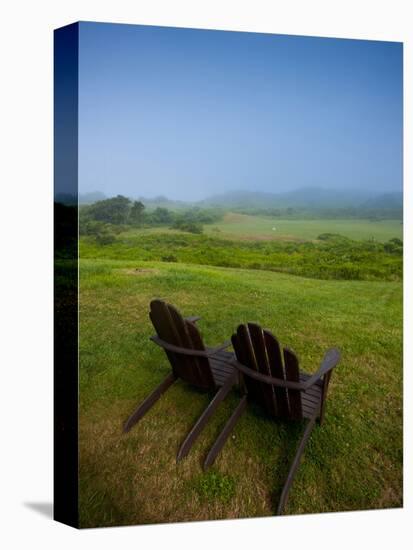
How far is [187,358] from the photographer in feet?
12.0

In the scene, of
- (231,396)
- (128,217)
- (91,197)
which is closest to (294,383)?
(231,396)

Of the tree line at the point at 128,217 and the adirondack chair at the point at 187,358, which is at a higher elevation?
the tree line at the point at 128,217

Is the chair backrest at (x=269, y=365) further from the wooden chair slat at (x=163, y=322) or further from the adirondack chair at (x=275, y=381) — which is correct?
the wooden chair slat at (x=163, y=322)

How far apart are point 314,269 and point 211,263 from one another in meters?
0.97

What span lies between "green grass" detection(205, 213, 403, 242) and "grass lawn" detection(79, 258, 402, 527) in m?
0.50

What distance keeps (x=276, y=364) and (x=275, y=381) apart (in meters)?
0.10

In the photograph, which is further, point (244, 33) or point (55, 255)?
point (244, 33)

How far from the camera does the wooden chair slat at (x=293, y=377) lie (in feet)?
10.2

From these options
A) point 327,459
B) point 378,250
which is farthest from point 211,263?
point 327,459

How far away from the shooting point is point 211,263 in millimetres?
5406

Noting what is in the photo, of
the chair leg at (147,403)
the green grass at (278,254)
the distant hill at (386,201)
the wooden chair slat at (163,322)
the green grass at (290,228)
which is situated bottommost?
the chair leg at (147,403)

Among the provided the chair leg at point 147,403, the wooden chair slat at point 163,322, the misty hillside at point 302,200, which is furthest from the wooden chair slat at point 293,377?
the misty hillside at point 302,200

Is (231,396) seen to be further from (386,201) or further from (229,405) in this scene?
(386,201)

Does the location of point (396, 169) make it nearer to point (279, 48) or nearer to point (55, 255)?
point (279, 48)
